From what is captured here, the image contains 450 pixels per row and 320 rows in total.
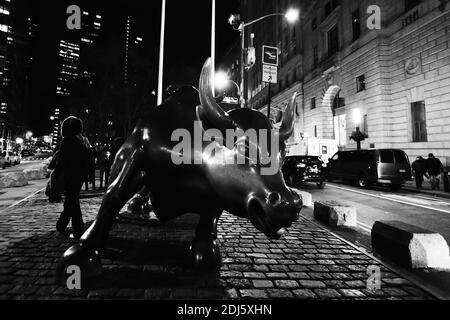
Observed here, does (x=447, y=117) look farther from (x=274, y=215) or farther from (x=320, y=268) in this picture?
(x=274, y=215)

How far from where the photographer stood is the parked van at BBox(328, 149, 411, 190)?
13.9 metres

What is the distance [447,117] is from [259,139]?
19.1 meters

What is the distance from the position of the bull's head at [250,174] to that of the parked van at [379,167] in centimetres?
1361

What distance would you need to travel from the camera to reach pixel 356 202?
380 inches

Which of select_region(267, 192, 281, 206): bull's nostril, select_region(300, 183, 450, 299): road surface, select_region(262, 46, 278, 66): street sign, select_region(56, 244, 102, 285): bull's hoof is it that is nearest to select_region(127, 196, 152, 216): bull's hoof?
select_region(56, 244, 102, 285): bull's hoof

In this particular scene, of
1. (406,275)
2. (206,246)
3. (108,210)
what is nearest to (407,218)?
(406,275)

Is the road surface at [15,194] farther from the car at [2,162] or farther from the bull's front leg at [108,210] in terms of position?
Answer: the car at [2,162]

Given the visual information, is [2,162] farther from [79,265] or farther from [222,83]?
[79,265]

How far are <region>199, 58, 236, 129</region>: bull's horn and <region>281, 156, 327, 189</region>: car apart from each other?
12818 mm

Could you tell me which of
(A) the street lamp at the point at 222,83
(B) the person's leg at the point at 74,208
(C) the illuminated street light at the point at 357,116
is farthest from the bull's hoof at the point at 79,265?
(C) the illuminated street light at the point at 357,116

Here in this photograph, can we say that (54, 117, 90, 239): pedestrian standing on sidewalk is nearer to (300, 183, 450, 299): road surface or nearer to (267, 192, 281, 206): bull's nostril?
(267, 192, 281, 206): bull's nostril

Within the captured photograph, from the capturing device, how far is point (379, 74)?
2030 centimetres

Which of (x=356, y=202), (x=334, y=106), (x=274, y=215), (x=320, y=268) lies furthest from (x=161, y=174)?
(x=334, y=106)

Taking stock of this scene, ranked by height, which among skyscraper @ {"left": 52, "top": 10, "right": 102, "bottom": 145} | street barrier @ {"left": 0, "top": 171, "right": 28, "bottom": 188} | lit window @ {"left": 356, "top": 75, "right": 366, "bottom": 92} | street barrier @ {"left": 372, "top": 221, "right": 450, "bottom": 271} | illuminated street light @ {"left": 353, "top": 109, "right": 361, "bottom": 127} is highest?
skyscraper @ {"left": 52, "top": 10, "right": 102, "bottom": 145}
